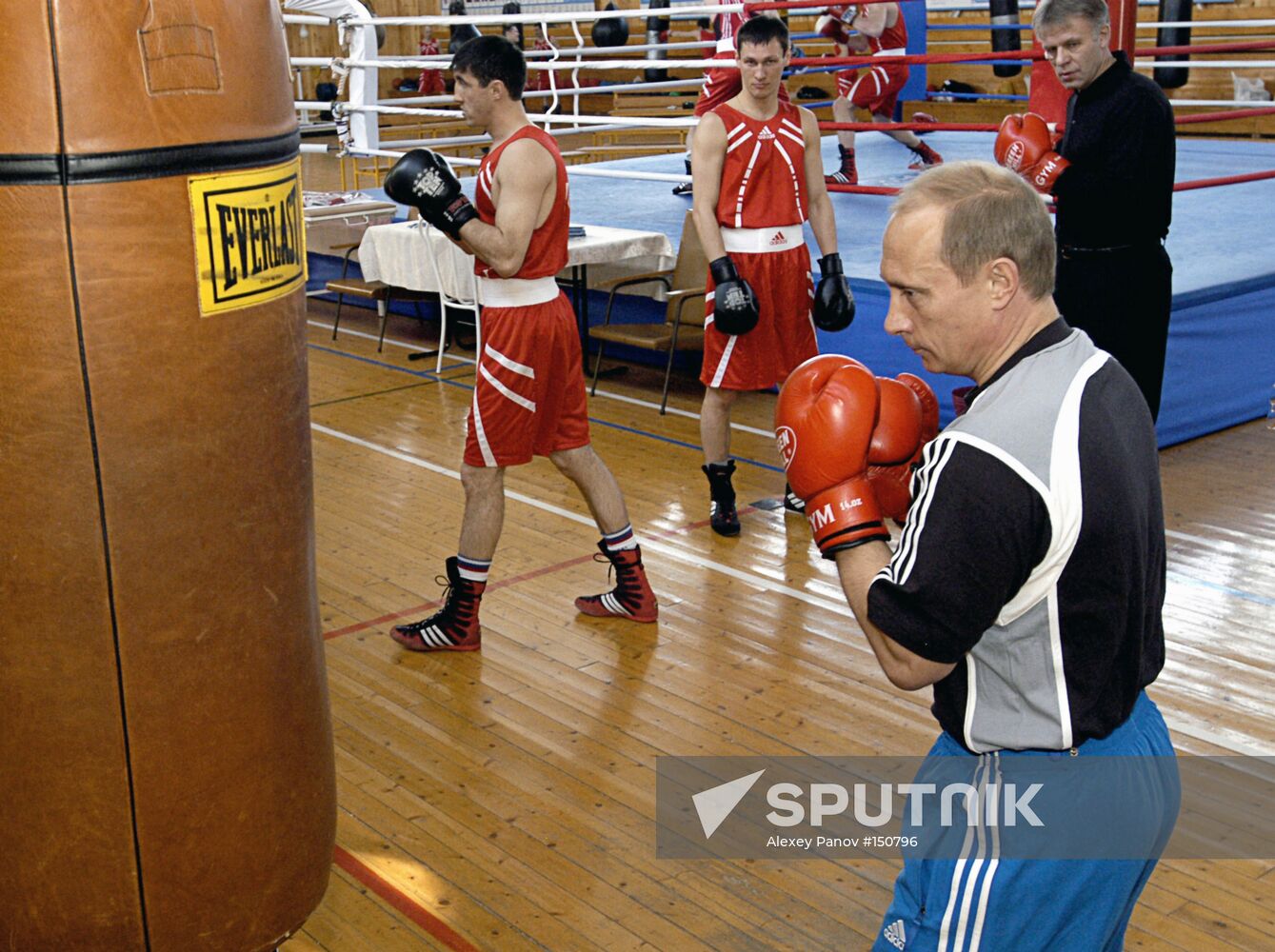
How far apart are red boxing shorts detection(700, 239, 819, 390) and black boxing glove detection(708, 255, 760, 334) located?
0.35 ft

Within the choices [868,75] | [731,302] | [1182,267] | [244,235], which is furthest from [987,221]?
[868,75]

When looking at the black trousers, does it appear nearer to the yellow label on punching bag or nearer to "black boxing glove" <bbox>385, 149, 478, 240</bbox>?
"black boxing glove" <bbox>385, 149, 478, 240</bbox>

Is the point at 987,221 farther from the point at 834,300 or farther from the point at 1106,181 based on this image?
the point at 834,300

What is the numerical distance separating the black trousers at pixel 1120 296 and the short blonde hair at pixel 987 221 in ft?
8.53

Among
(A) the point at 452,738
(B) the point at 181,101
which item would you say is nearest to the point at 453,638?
(A) the point at 452,738

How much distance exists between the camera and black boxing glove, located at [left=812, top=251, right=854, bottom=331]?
4.40 metres

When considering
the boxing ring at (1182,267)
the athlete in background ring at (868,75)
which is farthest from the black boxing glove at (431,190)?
the athlete in background ring at (868,75)

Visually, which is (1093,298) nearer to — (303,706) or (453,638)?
(453,638)

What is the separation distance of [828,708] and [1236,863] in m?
0.98

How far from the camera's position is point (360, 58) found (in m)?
7.79

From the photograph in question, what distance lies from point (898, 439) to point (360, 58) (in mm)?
6841

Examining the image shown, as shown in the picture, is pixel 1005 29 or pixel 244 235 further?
pixel 1005 29

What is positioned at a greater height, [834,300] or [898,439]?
[898,439]

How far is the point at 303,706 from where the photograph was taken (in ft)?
6.15
